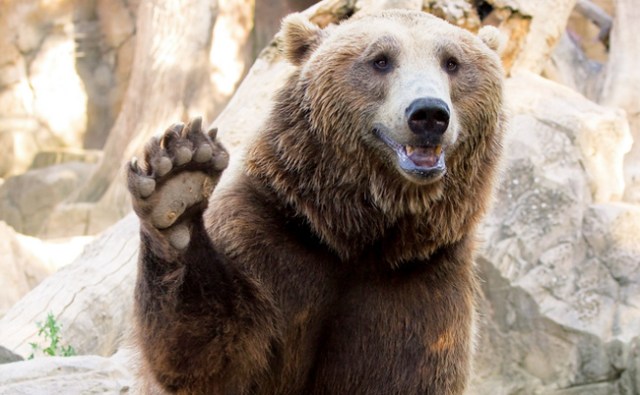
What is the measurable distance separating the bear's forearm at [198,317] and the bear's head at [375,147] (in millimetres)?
499

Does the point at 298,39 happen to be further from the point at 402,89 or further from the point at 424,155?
the point at 424,155

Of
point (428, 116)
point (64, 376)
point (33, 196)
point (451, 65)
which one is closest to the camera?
point (428, 116)

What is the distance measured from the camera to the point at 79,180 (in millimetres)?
15453

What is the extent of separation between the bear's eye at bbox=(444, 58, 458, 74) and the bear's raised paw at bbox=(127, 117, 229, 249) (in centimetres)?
116

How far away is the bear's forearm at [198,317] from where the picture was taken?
3.79m

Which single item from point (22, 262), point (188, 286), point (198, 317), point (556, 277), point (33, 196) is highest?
point (188, 286)

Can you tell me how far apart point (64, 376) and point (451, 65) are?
248 centimetres

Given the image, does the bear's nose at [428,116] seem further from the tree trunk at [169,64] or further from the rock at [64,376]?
the tree trunk at [169,64]

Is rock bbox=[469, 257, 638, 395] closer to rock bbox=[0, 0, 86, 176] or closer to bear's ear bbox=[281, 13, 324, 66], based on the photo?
bear's ear bbox=[281, 13, 324, 66]

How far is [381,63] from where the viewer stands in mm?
4316

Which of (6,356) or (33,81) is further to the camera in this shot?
(33,81)

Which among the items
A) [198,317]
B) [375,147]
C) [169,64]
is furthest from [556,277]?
[169,64]

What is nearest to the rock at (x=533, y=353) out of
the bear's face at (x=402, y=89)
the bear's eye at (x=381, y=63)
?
the bear's face at (x=402, y=89)

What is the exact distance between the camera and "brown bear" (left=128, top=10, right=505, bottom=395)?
418cm
